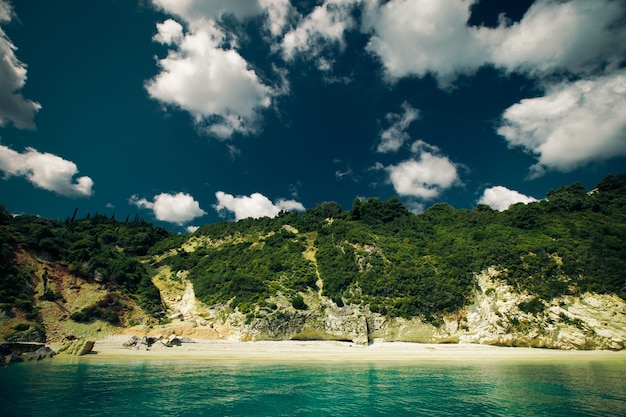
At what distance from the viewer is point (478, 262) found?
173ft

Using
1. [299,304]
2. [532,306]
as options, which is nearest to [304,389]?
[299,304]

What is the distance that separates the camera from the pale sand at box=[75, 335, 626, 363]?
34.5m

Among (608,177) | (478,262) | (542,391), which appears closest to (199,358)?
(542,391)

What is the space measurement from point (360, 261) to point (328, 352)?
998 inches

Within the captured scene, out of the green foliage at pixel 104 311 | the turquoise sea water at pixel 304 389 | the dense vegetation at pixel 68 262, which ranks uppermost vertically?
the dense vegetation at pixel 68 262

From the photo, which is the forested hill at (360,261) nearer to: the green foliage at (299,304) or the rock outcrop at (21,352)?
the green foliage at (299,304)

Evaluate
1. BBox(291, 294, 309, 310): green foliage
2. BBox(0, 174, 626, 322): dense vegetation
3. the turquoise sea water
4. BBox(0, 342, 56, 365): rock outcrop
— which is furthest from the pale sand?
BBox(0, 174, 626, 322): dense vegetation

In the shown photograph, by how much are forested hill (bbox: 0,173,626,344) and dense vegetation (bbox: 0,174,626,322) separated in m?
0.21

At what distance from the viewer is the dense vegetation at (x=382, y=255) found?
153 ft

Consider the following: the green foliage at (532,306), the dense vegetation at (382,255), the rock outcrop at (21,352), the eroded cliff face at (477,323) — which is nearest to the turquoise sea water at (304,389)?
the rock outcrop at (21,352)

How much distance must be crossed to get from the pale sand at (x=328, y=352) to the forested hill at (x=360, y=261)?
6.53 m

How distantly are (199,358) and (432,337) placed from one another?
1305 inches

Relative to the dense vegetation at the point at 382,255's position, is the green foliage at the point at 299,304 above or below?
below

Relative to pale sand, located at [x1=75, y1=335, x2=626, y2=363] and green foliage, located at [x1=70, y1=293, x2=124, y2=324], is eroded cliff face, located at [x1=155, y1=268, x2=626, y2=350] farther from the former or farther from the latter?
green foliage, located at [x1=70, y1=293, x2=124, y2=324]
